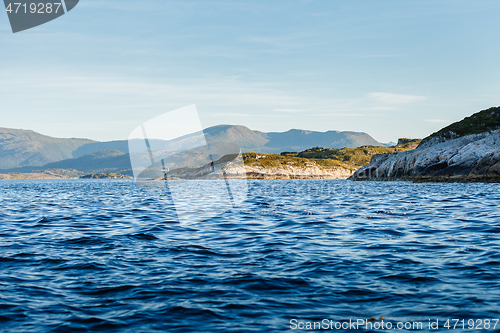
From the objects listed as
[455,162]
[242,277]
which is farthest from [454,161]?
[242,277]

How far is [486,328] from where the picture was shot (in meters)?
6.84

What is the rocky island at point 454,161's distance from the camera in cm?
6931

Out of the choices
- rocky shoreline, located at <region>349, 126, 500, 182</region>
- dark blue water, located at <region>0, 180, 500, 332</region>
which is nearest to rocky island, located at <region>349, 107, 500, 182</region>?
rocky shoreline, located at <region>349, 126, 500, 182</region>

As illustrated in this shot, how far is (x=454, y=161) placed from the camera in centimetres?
7831

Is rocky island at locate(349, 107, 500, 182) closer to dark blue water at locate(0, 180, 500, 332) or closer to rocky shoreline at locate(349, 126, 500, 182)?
rocky shoreline at locate(349, 126, 500, 182)

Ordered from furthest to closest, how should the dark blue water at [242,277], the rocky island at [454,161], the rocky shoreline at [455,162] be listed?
the rocky island at [454,161], the rocky shoreline at [455,162], the dark blue water at [242,277]

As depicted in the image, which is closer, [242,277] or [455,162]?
[242,277]

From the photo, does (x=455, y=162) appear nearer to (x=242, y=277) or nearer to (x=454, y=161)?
(x=454, y=161)

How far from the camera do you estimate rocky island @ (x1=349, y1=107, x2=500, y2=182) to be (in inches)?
2729

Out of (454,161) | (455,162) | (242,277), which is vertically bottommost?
(242,277)

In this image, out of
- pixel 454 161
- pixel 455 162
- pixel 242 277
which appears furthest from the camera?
pixel 454 161

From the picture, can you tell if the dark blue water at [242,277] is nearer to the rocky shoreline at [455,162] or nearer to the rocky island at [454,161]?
the rocky shoreline at [455,162]

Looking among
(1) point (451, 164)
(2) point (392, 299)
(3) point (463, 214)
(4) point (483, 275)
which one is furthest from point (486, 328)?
(1) point (451, 164)

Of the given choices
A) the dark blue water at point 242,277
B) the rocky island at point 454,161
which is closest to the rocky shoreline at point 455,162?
the rocky island at point 454,161
